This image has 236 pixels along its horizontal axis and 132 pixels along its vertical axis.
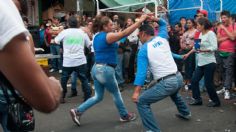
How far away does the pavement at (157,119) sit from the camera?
6.18m

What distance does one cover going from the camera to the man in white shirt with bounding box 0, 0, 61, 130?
47.2 inches

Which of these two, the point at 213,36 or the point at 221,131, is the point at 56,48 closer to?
the point at 213,36

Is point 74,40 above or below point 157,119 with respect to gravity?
above

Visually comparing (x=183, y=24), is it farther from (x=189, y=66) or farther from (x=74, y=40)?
(x=74, y=40)

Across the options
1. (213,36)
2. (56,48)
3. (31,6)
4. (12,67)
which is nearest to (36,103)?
(12,67)

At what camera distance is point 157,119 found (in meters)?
6.71

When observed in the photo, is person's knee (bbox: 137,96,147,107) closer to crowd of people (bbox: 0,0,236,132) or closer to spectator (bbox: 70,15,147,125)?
crowd of people (bbox: 0,0,236,132)

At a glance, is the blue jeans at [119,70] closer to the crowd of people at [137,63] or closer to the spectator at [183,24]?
the crowd of people at [137,63]

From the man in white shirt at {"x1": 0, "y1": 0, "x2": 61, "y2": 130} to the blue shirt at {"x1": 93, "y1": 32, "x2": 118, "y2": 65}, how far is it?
4.88 meters

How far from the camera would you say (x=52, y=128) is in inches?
249

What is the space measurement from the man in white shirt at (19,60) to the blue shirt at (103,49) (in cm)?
488

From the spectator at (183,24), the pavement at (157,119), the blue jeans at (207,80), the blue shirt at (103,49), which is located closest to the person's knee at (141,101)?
the pavement at (157,119)

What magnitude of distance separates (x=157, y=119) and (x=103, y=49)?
1521 mm

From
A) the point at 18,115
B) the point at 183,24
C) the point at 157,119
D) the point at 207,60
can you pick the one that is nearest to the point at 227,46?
the point at 207,60
